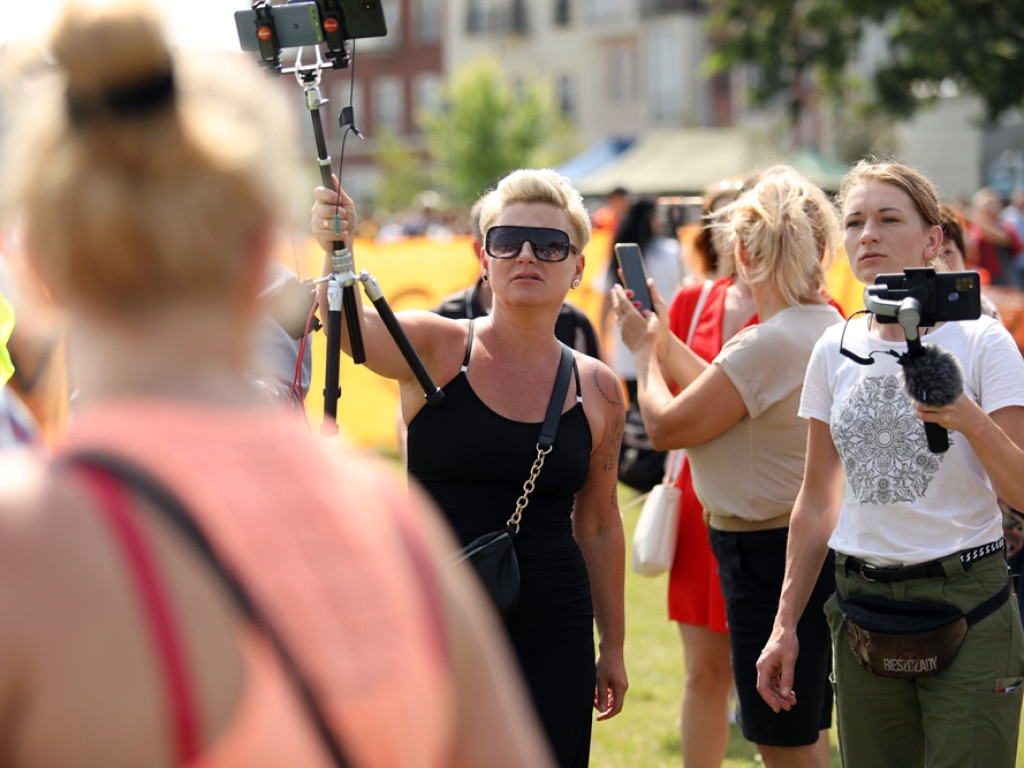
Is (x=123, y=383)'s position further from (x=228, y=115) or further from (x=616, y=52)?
(x=616, y=52)

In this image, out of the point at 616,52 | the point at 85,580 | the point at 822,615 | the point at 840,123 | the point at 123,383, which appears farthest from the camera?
the point at 616,52

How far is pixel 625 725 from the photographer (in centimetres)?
558

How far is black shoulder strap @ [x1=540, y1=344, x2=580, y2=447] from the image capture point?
3.43m

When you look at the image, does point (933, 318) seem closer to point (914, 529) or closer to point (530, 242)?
point (914, 529)

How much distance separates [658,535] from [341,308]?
172 centimetres

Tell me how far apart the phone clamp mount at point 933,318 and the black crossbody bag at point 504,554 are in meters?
0.95

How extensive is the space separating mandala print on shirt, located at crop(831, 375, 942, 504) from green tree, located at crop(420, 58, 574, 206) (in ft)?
142

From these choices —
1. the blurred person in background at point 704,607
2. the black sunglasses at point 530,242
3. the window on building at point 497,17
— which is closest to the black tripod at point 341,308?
the black sunglasses at point 530,242

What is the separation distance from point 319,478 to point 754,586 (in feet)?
10.1

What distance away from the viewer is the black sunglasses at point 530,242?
12.1 ft

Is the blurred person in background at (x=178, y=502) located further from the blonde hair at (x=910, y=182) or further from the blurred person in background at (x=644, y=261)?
the blurred person in background at (x=644, y=261)

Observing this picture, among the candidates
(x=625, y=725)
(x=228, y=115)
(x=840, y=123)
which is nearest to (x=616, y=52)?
(x=840, y=123)

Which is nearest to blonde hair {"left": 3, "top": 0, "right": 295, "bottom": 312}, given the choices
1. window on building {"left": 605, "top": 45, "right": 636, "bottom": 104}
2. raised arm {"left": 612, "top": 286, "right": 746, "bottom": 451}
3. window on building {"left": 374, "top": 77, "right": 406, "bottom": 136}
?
raised arm {"left": 612, "top": 286, "right": 746, "bottom": 451}

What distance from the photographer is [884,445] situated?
3250 millimetres
